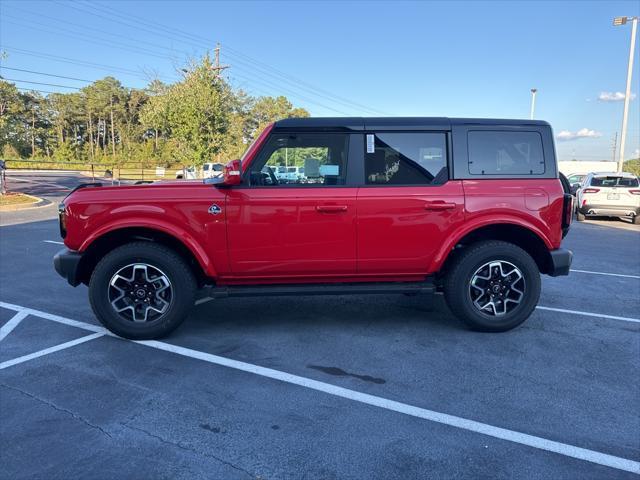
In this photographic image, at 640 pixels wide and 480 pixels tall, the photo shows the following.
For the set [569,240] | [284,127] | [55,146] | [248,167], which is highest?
[55,146]

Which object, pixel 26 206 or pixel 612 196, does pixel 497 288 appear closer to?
pixel 612 196

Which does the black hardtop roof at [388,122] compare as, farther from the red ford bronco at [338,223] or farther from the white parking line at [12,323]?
the white parking line at [12,323]

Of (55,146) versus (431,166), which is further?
(55,146)

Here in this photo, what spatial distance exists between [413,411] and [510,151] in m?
2.74

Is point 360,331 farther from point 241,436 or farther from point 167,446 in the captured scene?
point 167,446

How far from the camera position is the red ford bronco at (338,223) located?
406 centimetres

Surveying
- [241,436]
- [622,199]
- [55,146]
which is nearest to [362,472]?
[241,436]

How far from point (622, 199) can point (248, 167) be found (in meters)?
14.1

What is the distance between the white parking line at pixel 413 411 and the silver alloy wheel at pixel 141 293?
0.91ft

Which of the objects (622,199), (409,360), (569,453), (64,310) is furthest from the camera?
(622,199)

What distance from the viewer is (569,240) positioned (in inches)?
424

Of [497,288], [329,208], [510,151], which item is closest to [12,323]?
[329,208]

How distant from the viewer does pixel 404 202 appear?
4.16 meters

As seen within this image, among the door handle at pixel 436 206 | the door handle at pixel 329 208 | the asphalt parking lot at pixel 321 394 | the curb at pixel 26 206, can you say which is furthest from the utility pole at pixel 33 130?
the door handle at pixel 436 206
